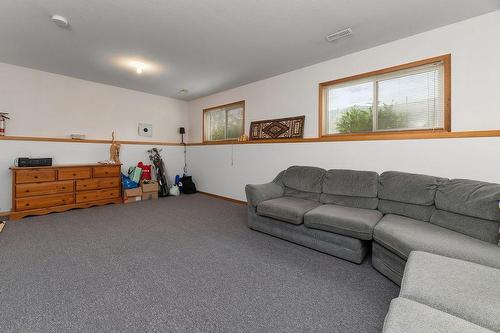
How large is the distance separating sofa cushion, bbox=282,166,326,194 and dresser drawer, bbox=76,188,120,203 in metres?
3.46

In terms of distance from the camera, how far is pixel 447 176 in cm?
245

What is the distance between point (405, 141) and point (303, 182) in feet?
4.39

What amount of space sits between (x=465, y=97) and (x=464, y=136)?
1.47ft

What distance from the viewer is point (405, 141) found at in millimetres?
2701

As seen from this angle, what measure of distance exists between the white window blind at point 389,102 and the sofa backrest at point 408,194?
0.82 metres

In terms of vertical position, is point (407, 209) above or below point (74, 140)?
below

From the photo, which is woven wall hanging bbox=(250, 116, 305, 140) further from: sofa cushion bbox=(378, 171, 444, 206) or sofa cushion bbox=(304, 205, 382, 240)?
sofa cushion bbox=(304, 205, 382, 240)

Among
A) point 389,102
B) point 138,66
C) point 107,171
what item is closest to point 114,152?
point 107,171

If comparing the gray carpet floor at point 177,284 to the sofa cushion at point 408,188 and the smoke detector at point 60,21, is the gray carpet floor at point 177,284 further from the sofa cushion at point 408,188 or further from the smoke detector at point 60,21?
the smoke detector at point 60,21

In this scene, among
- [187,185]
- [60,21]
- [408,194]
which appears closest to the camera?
[408,194]

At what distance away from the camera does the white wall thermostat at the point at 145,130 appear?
17.7 feet

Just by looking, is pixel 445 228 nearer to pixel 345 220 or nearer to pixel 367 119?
pixel 345 220

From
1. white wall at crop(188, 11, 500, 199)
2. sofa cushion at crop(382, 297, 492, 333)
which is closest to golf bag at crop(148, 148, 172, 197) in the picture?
white wall at crop(188, 11, 500, 199)

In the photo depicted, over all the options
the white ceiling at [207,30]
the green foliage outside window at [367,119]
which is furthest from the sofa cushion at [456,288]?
the white ceiling at [207,30]
